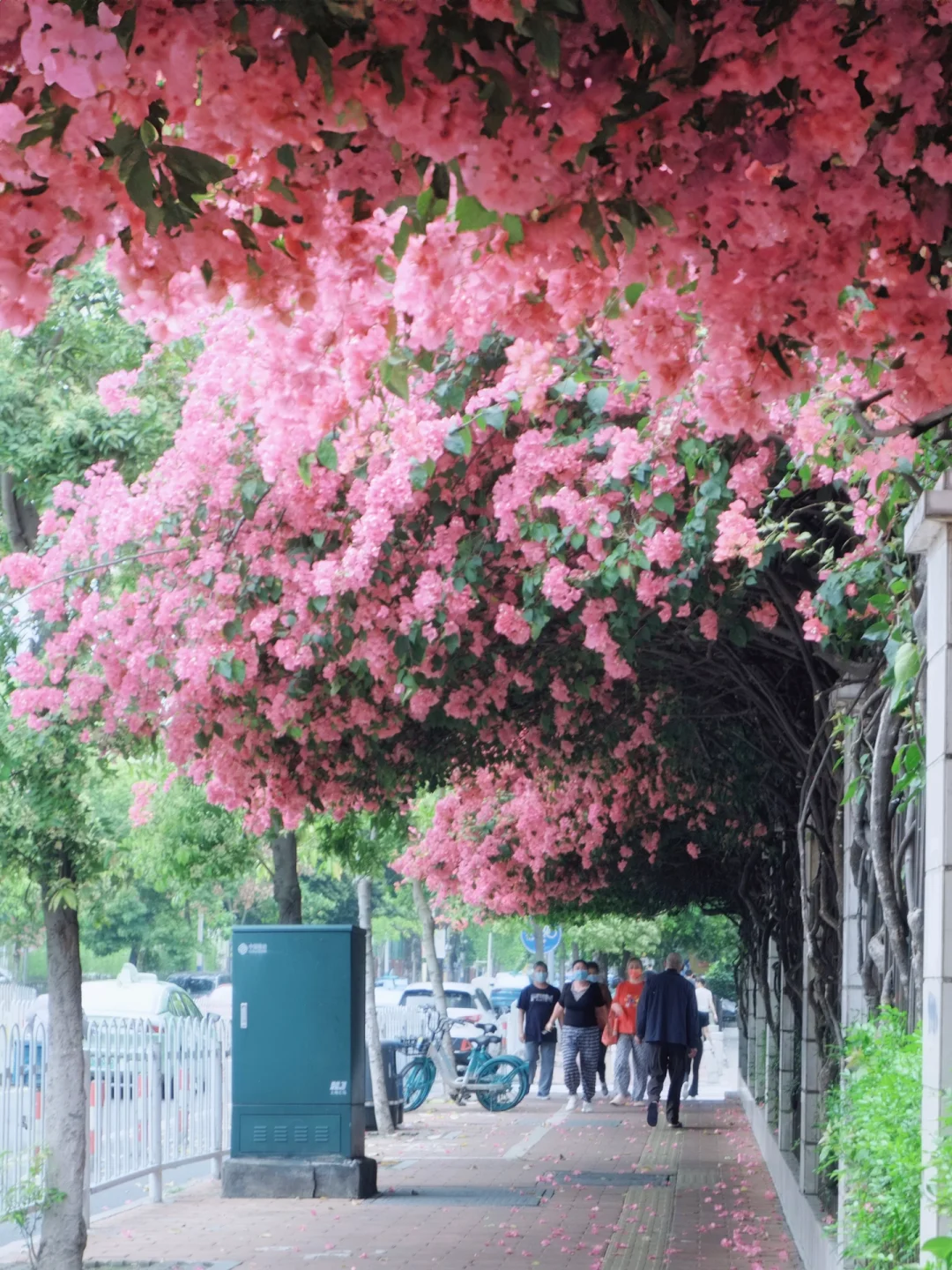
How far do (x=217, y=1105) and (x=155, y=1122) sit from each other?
1.93 metres

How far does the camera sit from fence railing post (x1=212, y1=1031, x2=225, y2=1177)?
1420 centimetres

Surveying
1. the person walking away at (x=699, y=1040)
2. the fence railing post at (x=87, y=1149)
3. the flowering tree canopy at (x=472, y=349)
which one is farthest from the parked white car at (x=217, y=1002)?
the flowering tree canopy at (x=472, y=349)

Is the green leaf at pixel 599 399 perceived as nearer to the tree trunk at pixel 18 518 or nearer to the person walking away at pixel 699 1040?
the tree trunk at pixel 18 518

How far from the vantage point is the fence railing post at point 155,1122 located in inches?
487

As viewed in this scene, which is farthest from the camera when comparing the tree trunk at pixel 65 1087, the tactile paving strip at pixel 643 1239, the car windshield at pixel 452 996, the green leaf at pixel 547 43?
the car windshield at pixel 452 996

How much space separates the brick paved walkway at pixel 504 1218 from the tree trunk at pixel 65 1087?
2.33ft

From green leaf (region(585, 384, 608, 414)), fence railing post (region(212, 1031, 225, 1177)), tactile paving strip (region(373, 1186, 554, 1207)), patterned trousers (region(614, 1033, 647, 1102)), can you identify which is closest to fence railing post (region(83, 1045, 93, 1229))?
tactile paving strip (region(373, 1186, 554, 1207))

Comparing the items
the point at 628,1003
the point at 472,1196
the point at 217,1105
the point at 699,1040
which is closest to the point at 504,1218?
the point at 472,1196

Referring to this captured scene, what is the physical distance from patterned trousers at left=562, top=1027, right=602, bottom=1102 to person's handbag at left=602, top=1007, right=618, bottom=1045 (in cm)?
64

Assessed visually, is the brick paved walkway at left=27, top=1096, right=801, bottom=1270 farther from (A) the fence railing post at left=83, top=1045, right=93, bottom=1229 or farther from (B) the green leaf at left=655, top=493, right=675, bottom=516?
(B) the green leaf at left=655, top=493, right=675, bottom=516

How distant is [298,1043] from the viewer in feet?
42.2

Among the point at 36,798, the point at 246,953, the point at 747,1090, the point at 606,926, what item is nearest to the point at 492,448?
the point at 36,798

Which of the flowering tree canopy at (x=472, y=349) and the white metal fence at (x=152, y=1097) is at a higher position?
the flowering tree canopy at (x=472, y=349)

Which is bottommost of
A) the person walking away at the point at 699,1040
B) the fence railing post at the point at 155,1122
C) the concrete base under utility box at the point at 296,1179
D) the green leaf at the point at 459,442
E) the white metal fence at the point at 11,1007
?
the person walking away at the point at 699,1040
